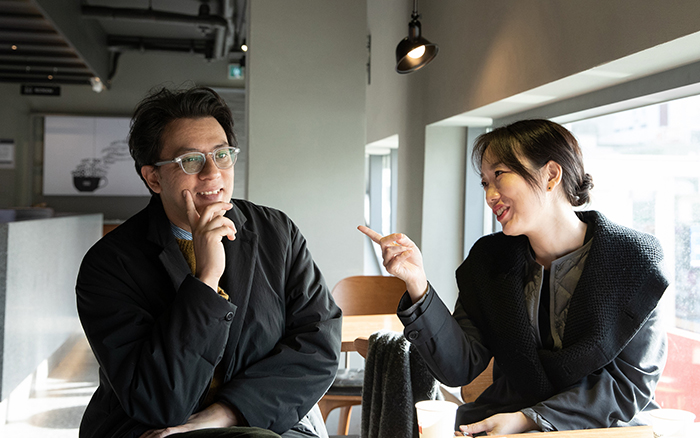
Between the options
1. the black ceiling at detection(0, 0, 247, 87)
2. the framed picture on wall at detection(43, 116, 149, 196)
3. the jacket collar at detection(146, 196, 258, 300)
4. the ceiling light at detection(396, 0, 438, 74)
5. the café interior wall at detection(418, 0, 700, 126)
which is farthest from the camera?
the framed picture on wall at detection(43, 116, 149, 196)

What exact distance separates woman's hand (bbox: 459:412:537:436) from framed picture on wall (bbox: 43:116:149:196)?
9057 mm

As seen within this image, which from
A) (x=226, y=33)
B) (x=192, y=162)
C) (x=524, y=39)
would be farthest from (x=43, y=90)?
(x=192, y=162)

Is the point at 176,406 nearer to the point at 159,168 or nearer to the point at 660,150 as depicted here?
the point at 159,168

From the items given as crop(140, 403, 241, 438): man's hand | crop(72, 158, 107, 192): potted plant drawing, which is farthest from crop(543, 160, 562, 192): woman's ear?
crop(72, 158, 107, 192): potted plant drawing

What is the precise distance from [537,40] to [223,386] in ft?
6.35

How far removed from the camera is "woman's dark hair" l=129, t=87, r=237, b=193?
5.26ft

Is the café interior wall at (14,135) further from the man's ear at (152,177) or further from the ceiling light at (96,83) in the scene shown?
the man's ear at (152,177)

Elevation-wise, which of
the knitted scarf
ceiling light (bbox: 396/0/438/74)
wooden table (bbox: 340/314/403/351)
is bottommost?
wooden table (bbox: 340/314/403/351)

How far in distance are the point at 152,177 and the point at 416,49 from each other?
5.57ft

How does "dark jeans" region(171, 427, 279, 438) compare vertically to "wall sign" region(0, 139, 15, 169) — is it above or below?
below

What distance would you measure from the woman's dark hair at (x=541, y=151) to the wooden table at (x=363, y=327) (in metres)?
1.03

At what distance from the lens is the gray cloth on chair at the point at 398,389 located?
180 centimetres

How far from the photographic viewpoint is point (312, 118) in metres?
3.46

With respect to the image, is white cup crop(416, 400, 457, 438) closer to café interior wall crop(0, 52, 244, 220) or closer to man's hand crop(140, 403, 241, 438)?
man's hand crop(140, 403, 241, 438)
